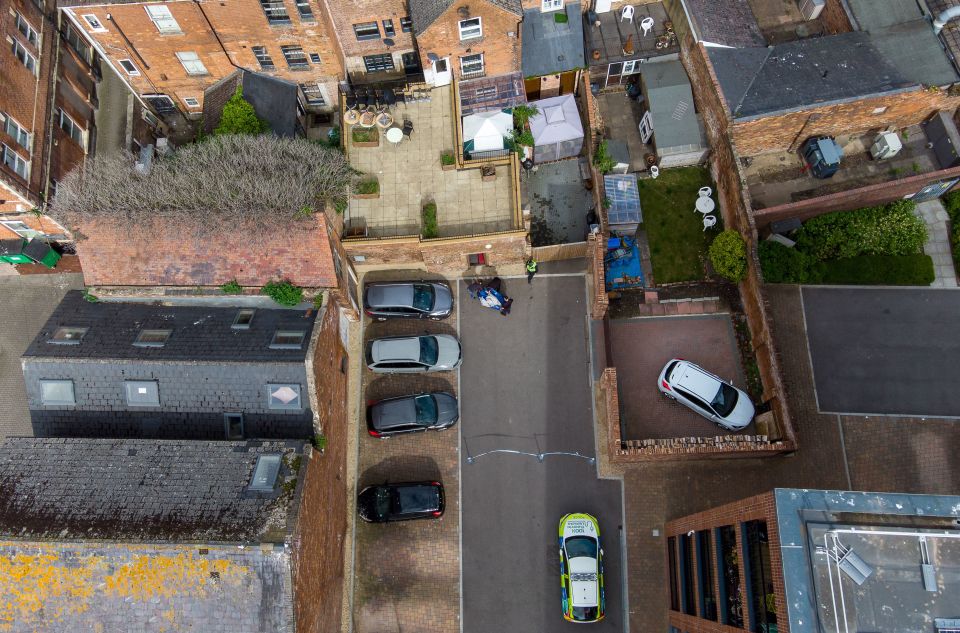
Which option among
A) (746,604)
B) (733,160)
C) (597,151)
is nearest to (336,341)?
(597,151)

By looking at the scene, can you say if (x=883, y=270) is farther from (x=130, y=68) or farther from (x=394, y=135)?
(x=130, y=68)

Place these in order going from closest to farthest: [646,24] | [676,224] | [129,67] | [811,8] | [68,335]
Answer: [68,335] → [129,67] → [676,224] → [646,24] → [811,8]

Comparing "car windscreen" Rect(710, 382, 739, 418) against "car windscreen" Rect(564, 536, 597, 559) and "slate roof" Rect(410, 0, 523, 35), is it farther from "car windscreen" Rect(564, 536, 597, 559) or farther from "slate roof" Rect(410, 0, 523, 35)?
"slate roof" Rect(410, 0, 523, 35)

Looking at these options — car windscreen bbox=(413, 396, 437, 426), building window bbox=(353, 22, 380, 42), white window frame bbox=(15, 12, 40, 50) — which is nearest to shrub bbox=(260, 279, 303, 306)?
car windscreen bbox=(413, 396, 437, 426)

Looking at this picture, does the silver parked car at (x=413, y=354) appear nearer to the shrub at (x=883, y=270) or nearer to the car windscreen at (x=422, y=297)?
the car windscreen at (x=422, y=297)

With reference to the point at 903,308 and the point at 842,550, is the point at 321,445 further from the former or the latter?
the point at 903,308

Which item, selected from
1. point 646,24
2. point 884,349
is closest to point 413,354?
Answer: point 646,24
